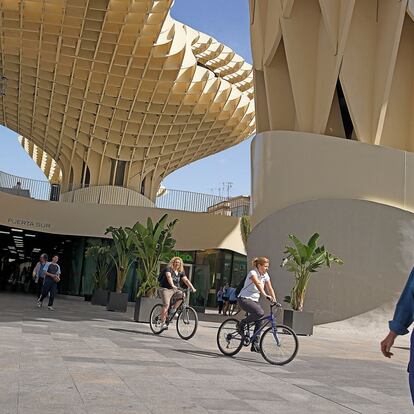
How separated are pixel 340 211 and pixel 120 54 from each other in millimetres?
20514

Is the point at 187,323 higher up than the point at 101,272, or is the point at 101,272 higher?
the point at 101,272

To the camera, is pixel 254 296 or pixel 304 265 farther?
pixel 304 265

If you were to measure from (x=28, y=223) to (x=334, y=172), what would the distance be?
712 inches

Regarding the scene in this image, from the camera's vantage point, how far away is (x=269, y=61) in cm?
2609

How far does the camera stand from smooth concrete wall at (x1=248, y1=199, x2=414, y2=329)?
1844 cm

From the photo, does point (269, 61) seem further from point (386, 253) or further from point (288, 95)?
point (386, 253)

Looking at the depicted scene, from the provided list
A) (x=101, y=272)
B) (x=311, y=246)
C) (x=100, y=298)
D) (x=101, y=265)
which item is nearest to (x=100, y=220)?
(x=101, y=265)

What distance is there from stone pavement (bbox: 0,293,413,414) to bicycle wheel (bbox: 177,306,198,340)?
11.5 inches

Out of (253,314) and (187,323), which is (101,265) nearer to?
(187,323)

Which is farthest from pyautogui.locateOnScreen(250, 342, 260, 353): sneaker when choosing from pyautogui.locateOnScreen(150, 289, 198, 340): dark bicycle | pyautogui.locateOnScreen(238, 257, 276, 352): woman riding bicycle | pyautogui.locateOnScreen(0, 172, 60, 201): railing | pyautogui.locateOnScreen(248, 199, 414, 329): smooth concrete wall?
pyautogui.locateOnScreen(0, 172, 60, 201): railing

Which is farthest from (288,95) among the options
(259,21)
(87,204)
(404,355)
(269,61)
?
(404,355)

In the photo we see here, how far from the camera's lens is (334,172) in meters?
19.8

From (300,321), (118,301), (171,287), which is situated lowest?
(118,301)

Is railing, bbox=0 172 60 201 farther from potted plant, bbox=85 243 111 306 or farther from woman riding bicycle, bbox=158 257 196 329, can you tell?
woman riding bicycle, bbox=158 257 196 329
